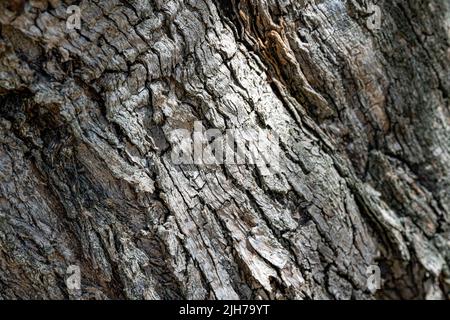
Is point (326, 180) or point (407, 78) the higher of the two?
point (407, 78)

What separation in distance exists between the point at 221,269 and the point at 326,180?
2.47 feet

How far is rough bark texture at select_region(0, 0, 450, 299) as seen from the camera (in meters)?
2.09

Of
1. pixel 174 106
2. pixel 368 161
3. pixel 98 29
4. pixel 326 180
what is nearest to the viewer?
pixel 98 29

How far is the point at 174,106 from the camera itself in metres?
2.21

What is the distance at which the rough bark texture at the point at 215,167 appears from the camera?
209 cm

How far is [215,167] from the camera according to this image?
89.5 inches

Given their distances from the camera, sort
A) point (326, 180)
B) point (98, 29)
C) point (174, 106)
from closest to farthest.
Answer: point (98, 29)
point (174, 106)
point (326, 180)

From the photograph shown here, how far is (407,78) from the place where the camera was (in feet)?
8.85
